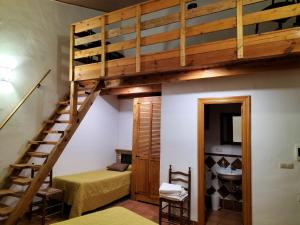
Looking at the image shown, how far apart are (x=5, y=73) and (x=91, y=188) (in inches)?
97.0

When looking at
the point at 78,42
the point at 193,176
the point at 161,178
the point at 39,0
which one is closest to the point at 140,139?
the point at 161,178

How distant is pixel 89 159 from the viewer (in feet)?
17.3

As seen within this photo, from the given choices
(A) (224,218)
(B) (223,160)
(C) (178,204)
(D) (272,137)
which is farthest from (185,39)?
(A) (224,218)

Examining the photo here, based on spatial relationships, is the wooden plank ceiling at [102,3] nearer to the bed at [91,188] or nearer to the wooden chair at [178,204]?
the bed at [91,188]

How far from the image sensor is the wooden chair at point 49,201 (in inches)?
151

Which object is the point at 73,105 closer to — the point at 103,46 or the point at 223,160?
the point at 103,46

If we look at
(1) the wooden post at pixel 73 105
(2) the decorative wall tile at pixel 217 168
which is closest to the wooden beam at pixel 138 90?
(1) the wooden post at pixel 73 105

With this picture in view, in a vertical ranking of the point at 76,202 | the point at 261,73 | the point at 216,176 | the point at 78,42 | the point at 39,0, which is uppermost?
the point at 39,0

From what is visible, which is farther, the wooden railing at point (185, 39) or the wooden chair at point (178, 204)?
the wooden chair at point (178, 204)

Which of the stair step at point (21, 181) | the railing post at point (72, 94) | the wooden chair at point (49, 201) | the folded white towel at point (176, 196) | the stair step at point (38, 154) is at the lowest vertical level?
the wooden chair at point (49, 201)

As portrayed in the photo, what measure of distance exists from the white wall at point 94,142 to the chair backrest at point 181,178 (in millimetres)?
2084

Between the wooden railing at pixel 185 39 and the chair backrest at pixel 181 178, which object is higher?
the wooden railing at pixel 185 39

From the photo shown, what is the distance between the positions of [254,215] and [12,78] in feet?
14.6

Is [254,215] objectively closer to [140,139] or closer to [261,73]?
[261,73]
